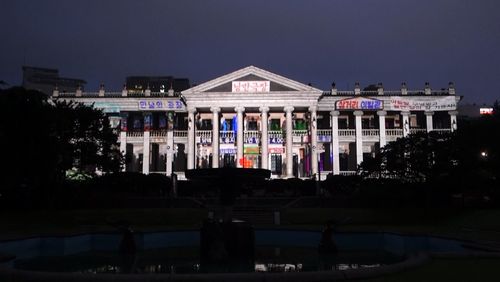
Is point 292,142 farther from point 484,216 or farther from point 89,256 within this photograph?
point 89,256

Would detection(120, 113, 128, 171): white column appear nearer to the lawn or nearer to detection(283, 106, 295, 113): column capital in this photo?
detection(283, 106, 295, 113): column capital

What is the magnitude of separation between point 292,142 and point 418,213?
30.2 metres

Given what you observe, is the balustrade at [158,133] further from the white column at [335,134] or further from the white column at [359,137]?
the white column at [359,137]

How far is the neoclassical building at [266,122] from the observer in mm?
61844

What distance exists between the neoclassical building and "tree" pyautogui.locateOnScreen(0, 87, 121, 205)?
21.7 meters

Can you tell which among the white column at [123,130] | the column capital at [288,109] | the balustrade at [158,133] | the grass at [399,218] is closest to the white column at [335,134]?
the column capital at [288,109]

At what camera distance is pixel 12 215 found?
3091 cm

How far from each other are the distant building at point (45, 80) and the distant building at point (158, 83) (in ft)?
31.9

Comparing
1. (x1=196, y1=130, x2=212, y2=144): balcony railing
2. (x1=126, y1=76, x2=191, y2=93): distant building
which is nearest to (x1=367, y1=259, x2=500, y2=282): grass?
(x1=196, y1=130, x2=212, y2=144): balcony railing

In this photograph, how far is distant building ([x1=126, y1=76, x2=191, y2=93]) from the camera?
84.2 meters

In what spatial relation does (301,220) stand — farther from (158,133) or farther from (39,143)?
(158,133)

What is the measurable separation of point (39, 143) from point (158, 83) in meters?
56.6

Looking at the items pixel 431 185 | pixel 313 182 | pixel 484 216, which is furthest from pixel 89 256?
pixel 313 182

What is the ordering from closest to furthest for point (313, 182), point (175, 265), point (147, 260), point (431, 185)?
point (175, 265) < point (147, 260) < point (431, 185) < point (313, 182)
